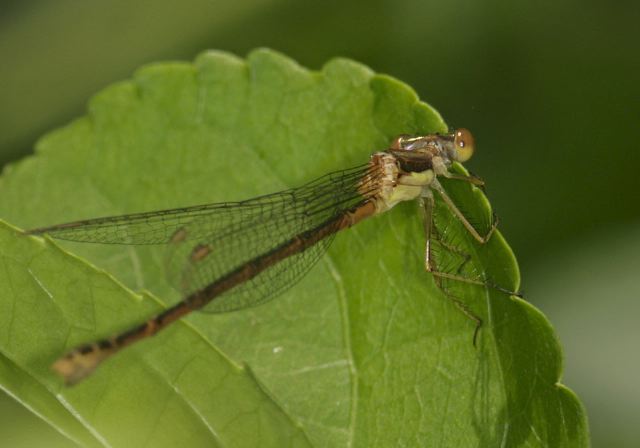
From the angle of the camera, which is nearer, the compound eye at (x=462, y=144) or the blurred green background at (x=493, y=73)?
the compound eye at (x=462, y=144)

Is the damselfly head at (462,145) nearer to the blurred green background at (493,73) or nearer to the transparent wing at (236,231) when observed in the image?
the transparent wing at (236,231)

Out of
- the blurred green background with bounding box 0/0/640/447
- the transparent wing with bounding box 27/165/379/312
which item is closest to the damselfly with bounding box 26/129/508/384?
the transparent wing with bounding box 27/165/379/312

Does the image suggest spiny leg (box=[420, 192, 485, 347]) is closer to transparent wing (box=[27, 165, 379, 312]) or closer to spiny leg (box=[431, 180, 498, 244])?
spiny leg (box=[431, 180, 498, 244])

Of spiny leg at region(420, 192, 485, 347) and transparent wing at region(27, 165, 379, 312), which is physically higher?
spiny leg at region(420, 192, 485, 347)

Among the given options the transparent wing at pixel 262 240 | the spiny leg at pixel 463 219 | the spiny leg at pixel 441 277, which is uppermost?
the spiny leg at pixel 463 219

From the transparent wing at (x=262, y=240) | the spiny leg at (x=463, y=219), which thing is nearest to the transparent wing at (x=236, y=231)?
the transparent wing at (x=262, y=240)

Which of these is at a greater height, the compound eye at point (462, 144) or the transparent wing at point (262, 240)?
the compound eye at point (462, 144)
